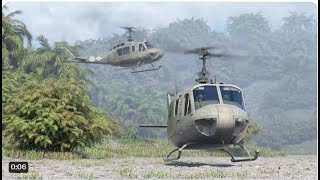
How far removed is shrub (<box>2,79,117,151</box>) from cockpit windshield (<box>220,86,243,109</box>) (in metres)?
6.81

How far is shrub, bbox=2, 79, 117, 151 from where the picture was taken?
1948cm

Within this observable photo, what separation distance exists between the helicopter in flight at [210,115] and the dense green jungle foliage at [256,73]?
154 feet

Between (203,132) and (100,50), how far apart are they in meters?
62.8

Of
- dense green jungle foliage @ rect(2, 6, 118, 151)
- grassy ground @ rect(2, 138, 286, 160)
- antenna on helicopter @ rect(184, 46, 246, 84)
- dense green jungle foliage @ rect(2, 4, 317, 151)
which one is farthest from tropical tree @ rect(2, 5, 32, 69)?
antenna on helicopter @ rect(184, 46, 246, 84)

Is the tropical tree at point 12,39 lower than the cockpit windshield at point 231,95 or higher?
higher

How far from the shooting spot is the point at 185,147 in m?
15.9

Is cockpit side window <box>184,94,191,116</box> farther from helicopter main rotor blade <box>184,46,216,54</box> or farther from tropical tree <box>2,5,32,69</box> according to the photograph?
tropical tree <box>2,5,32,69</box>

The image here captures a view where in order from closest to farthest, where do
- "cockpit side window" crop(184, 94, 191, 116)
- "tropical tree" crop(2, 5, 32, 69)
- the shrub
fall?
"cockpit side window" crop(184, 94, 191, 116) → the shrub → "tropical tree" crop(2, 5, 32, 69)

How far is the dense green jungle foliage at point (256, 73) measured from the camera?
2672 inches

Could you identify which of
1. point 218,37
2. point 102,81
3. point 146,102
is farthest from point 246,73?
point 146,102

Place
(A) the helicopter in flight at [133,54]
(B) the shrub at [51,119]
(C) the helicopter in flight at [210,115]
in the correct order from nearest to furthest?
(C) the helicopter in flight at [210,115] < (B) the shrub at [51,119] < (A) the helicopter in flight at [133,54]

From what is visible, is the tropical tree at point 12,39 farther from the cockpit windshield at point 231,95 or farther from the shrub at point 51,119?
the cockpit windshield at point 231,95
